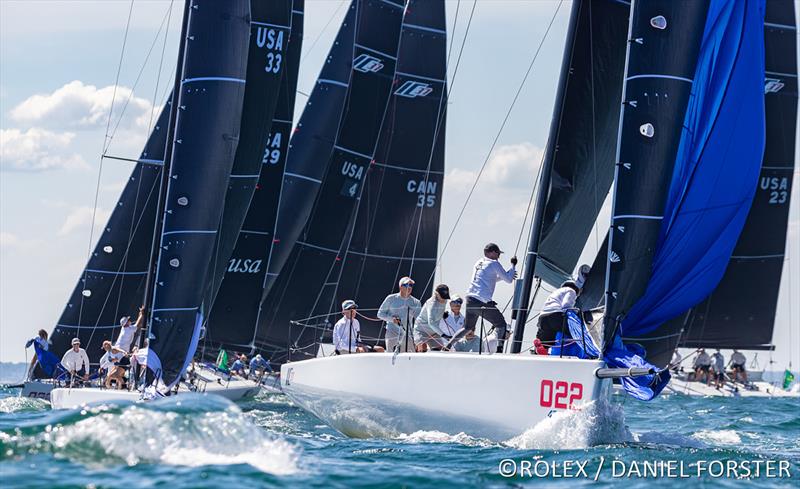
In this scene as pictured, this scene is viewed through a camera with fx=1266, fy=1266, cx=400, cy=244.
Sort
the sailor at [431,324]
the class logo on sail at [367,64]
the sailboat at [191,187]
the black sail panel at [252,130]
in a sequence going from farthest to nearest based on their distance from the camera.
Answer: the class logo on sail at [367,64], the black sail panel at [252,130], the sailboat at [191,187], the sailor at [431,324]

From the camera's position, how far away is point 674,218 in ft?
42.3

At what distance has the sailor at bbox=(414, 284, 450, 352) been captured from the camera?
14383 millimetres

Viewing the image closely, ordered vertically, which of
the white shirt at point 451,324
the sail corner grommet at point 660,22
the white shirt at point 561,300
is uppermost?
the sail corner grommet at point 660,22

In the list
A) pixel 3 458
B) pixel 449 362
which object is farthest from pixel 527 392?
pixel 3 458

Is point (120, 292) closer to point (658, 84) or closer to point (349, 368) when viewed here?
point (349, 368)

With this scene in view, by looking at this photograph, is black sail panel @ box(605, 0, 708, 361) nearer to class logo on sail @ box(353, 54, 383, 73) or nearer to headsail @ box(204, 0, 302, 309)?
headsail @ box(204, 0, 302, 309)

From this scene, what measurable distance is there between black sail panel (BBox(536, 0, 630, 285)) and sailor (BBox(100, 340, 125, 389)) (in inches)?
298

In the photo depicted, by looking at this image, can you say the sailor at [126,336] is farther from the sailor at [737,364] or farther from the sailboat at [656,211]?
the sailor at [737,364]

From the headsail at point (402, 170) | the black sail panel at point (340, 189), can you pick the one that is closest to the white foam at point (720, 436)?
the headsail at point (402, 170)

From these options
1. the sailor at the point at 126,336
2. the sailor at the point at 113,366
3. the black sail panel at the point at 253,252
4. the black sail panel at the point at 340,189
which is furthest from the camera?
the black sail panel at the point at 340,189

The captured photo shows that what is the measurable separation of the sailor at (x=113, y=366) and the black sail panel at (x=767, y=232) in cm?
1216

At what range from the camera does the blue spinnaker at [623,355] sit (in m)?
12.2

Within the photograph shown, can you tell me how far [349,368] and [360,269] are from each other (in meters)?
11.0

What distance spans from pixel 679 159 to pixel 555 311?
79.2 inches
